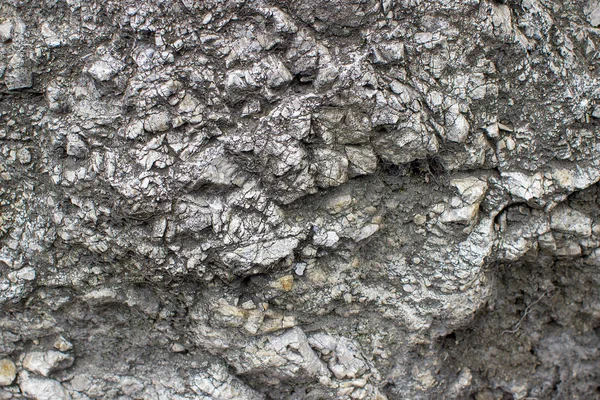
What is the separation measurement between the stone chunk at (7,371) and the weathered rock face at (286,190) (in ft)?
0.06

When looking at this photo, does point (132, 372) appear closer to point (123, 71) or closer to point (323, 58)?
point (123, 71)

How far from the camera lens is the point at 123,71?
2227 mm

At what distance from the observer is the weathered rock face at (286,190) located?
2.19 metres

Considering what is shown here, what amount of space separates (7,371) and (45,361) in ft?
0.67

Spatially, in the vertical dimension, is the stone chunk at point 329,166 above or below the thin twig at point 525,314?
above

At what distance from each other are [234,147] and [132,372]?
1.34 meters

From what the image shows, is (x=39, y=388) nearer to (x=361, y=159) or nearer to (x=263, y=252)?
(x=263, y=252)

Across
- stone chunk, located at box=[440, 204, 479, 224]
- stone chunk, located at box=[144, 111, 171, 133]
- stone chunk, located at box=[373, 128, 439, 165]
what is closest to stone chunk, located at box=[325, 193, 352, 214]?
stone chunk, located at box=[373, 128, 439, 165]

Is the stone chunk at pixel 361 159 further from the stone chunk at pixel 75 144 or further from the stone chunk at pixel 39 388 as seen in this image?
the stone chunk at pixel 39 388

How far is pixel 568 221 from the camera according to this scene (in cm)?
253

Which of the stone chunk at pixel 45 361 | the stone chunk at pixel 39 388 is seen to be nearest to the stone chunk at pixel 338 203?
the stone chunk at pixel 45 361

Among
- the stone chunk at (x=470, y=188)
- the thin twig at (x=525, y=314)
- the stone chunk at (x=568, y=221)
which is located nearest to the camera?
the stone chunk at (x=470, y=188)

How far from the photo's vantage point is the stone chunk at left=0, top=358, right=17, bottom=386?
260cm

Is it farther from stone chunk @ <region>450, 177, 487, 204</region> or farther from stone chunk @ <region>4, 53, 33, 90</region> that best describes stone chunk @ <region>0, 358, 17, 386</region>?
stone chunk @ <region>450, 177, 487, 204</region>
